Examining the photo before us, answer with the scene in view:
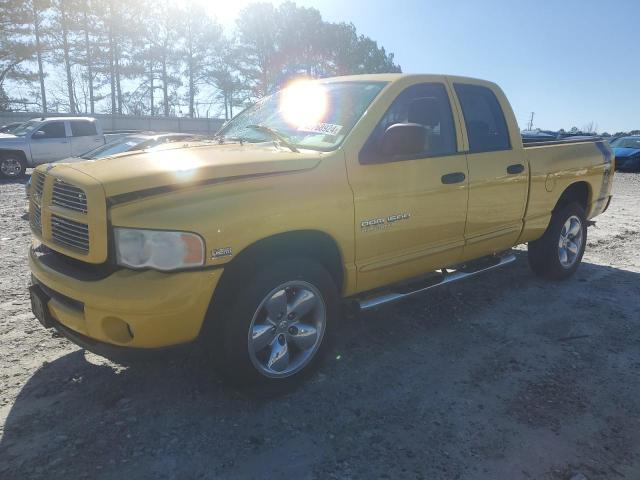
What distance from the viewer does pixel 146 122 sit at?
35.2 meters

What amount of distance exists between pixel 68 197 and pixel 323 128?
1.66 m

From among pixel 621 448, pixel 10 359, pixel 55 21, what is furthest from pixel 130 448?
pixel 55 21

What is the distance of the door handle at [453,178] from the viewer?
3.84 meters

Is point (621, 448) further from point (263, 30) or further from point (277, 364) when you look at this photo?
point (263, 30)

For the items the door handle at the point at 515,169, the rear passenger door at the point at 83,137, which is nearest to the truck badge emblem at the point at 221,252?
the door handle at the point at 515,169

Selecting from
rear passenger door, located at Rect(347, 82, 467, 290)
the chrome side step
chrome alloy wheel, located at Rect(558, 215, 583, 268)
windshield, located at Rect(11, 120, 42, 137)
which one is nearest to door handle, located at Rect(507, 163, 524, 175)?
rear passenger door, located at Rect(347, 82, 467, 290)

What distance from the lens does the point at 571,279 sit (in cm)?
571

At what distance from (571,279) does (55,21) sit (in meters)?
38.4

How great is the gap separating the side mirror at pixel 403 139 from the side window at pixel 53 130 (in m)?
14.8

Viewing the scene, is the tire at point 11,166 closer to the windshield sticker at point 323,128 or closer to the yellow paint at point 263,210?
the yellow paint at point 263,210

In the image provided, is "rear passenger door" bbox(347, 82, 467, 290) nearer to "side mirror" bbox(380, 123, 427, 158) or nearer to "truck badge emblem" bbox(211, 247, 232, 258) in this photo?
"side mirror" bbox(380, 123, 427, 158)

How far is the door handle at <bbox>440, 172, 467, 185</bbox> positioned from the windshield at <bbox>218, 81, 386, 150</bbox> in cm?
79

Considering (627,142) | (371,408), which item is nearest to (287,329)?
(371,408)

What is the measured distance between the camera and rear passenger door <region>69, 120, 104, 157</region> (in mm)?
15664
